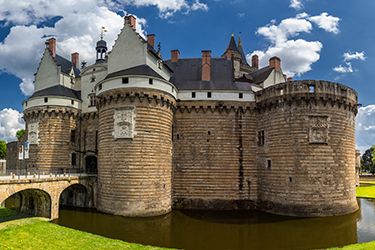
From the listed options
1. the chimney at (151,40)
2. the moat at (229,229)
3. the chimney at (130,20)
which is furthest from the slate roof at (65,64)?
the moat at (229,229)

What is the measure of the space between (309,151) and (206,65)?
49.0 feet

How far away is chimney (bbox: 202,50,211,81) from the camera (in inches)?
1192

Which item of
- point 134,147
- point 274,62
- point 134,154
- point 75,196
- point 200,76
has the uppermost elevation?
point 274,62

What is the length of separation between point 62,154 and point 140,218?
49.7ft

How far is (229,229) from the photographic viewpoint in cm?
1972

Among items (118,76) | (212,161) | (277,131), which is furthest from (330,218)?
(118,76)

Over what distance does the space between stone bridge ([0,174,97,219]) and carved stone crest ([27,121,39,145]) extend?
779 centimetres

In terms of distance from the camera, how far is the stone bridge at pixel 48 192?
743 inches

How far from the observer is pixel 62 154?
3102 cm

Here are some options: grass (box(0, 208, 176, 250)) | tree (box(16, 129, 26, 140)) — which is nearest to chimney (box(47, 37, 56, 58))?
grass (box(0, 208, 176, 250))

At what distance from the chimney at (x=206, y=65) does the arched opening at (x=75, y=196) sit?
1866 cm

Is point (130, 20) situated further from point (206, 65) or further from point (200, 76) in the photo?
point (200, 76)

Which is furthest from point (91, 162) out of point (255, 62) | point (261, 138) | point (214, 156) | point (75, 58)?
point (255, 62)

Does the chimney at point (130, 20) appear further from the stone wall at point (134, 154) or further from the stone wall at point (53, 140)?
the stone wall at point (53, 140)
